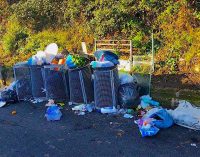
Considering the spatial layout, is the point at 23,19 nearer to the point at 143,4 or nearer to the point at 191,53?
the point at 143,4

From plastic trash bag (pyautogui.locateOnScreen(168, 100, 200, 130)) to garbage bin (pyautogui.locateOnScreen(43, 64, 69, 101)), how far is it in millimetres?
2509

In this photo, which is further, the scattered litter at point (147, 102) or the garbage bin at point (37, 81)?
the garbage bin at point (37, 81)

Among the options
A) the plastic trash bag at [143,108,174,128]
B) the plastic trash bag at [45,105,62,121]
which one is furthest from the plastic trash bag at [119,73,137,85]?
the plastic trash bag at [45,105,62,121]

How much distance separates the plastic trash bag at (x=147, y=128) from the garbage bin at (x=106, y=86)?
110 cm

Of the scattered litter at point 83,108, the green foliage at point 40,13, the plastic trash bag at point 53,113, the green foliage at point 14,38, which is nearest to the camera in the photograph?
the plastic trash bag at point 53,113

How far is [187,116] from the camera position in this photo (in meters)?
5.80

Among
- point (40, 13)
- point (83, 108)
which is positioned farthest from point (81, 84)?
point (40, 13)

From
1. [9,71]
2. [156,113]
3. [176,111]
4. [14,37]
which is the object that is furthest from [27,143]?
[14,37]

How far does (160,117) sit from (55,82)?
8.78 ft

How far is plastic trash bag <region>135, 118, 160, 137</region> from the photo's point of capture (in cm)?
540

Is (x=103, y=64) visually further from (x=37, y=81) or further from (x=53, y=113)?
(x=37, y=81)

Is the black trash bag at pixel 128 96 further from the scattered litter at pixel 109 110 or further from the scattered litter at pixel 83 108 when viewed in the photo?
the scattered litter at pixel 83 108

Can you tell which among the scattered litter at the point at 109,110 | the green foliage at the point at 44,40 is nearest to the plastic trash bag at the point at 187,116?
the scattered litter at the point at 109,110

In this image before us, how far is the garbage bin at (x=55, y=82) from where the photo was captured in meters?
7.47
